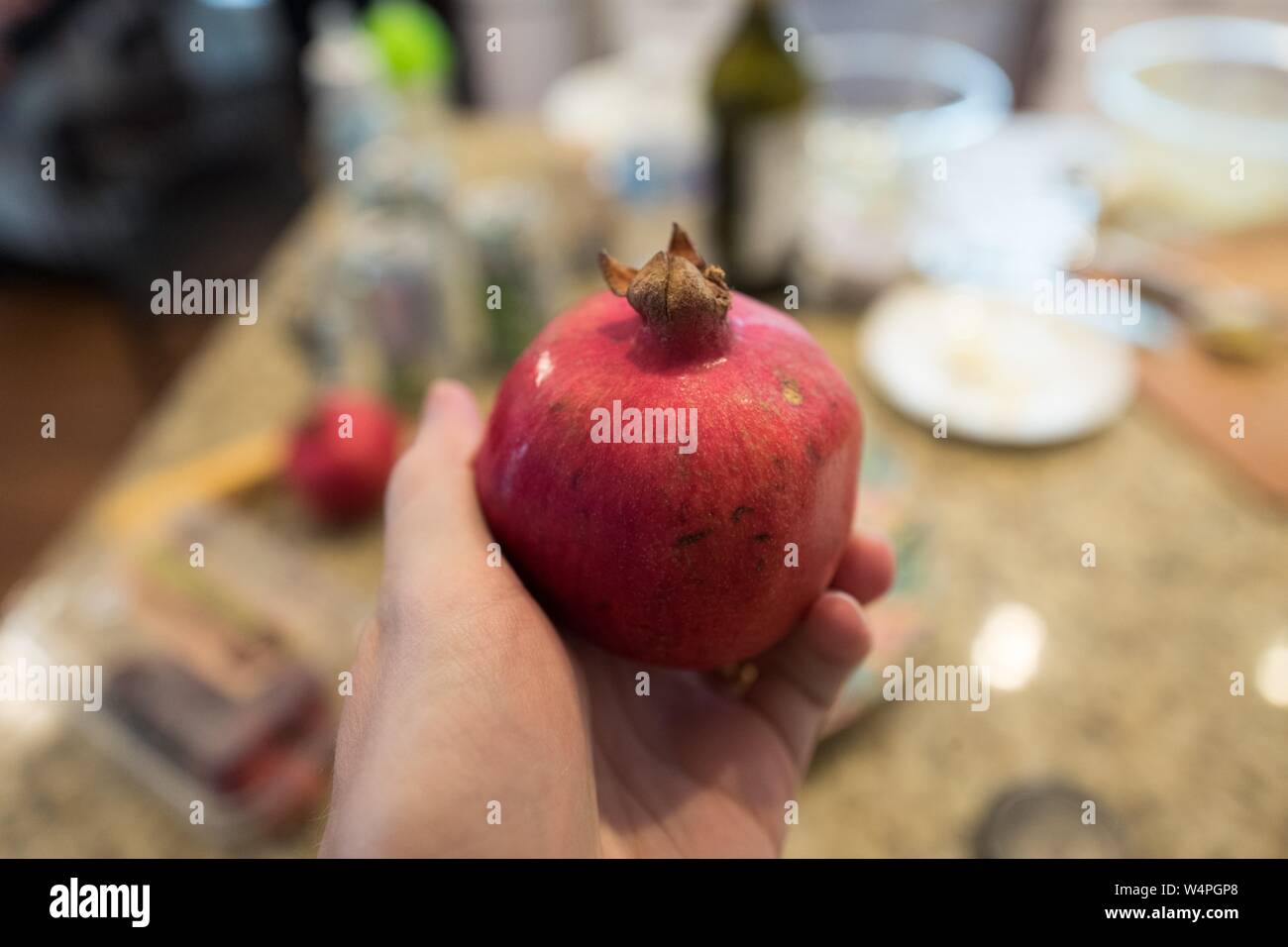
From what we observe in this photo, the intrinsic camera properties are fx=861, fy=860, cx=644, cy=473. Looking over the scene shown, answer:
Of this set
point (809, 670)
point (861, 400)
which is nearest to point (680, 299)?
point (809, 670)

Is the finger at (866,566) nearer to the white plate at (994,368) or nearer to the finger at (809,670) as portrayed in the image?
the finger at (809,670)

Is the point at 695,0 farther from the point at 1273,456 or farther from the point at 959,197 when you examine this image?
the point at 1273,456

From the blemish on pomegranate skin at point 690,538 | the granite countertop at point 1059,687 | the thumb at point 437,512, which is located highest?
the blemish on pomegranate skin at point 690,538

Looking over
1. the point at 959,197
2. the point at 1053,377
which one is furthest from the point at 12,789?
the point at 959,197

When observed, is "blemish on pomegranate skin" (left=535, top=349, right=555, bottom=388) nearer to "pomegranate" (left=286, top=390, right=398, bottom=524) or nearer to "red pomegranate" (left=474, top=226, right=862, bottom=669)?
"red pomegranate" (left=474, top=226, right=862, bottom=669)

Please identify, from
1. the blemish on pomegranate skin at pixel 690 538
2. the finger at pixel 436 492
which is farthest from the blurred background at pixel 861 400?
the blemish on pomegranate skin at pixel 690 538

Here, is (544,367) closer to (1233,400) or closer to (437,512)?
(437,512)
